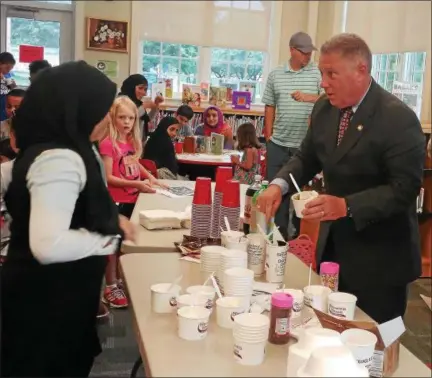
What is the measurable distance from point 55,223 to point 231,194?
998mm

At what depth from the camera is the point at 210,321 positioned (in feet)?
5.13

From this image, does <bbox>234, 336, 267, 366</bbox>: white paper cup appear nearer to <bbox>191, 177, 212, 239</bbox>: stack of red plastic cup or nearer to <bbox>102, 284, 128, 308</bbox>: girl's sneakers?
<bbox>191, 177, 212, 239</bbox>: stack of red plastic cup

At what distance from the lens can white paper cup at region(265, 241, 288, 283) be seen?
185cm

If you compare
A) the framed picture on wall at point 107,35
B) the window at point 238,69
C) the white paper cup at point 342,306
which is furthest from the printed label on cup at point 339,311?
the window at point 238,69

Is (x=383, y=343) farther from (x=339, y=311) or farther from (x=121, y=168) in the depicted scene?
(x=121, y=168)

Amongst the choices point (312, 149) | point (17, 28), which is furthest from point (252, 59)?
point (312, 149)

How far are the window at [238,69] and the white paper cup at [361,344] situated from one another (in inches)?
258

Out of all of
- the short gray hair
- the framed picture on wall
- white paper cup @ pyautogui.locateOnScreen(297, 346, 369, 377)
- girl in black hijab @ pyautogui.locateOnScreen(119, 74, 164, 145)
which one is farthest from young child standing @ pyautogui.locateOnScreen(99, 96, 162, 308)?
the framed picture on wall

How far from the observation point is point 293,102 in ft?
15.0

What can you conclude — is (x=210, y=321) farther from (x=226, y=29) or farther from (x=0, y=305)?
(x=226, y=29)

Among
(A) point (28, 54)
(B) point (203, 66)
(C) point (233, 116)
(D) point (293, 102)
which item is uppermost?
(B) point (203, 66)

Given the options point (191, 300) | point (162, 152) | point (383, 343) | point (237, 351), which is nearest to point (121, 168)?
point (162, 152)

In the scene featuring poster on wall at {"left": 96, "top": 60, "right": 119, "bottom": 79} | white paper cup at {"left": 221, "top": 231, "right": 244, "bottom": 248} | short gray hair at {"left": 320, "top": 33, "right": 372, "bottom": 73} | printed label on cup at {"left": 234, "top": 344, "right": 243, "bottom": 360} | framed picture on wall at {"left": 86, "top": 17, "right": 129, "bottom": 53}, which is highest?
framed picture on wall at {"left": 86, "top": 17, "right": 129, "bottom": 53}

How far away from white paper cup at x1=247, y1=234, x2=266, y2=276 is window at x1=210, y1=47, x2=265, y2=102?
5.93m
